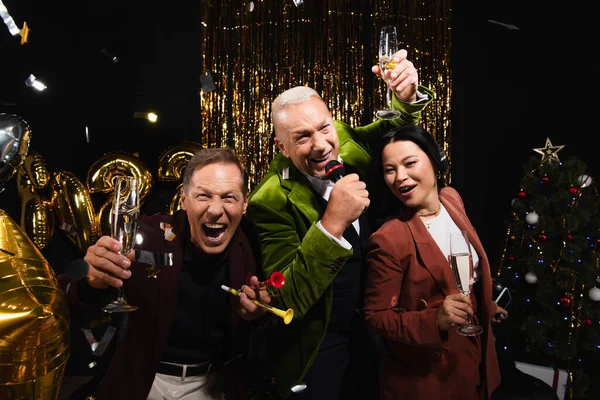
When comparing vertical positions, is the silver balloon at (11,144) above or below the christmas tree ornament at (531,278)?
above

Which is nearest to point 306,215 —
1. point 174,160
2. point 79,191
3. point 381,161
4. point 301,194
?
point 301,194

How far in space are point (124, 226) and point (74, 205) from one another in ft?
6.61

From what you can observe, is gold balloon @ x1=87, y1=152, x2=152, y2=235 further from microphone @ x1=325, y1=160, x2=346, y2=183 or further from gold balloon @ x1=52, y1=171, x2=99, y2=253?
microphone @ x1=325, y1=160, x2=346, y2=183

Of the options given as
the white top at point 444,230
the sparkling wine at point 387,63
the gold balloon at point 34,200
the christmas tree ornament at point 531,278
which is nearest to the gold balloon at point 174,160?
the gold balloon at point 34,200

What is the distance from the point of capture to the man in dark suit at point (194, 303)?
2064 millimetres

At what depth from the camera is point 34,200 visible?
135 inches

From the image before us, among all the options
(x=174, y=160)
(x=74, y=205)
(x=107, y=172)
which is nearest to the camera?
(x=74, y=205)

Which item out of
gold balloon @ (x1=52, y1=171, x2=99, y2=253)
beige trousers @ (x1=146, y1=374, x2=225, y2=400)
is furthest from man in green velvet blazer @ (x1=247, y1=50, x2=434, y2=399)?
gold balloon @ (x1=52, y1=171, x2=99, y2=253)

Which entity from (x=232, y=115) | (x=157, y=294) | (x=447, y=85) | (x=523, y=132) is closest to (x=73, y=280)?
(x=157, y=294)

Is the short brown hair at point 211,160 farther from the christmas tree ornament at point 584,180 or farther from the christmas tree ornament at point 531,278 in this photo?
the christmas tree ornament at point 584,180

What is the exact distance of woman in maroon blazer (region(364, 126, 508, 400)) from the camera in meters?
1.85

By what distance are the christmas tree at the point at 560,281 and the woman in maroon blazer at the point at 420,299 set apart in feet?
6.50

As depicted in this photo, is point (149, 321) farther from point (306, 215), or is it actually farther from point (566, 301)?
point (566, 301)

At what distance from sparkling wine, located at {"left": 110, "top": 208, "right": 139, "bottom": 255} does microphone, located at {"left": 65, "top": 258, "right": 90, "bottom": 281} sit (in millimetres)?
210
